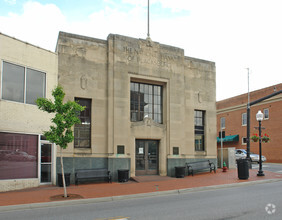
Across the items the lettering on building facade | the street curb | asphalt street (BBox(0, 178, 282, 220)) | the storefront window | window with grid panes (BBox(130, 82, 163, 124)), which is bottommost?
the street curb

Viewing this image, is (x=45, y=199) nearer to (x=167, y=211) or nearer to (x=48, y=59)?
(x=167, y=211)

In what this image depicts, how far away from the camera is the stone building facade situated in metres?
16.8

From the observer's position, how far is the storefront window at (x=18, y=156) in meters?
13.5

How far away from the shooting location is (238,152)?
111 feet

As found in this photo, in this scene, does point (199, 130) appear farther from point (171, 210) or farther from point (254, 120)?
point (254, 120)

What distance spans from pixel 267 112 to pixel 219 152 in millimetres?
17289

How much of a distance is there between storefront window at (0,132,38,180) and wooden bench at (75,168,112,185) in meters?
2.10

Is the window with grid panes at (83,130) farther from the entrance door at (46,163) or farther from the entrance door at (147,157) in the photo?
the entrance door at (147,157)

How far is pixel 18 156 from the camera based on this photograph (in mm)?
14031

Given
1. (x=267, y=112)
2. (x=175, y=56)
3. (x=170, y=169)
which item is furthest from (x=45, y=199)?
(x=267, y=112)

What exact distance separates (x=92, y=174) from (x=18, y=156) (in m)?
3.95

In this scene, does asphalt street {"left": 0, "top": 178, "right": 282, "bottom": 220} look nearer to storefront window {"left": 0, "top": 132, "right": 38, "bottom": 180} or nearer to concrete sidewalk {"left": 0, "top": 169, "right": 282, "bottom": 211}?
concrete sidewalk {"left": 0, "top": 169, "right": 282, "bottom": 211}

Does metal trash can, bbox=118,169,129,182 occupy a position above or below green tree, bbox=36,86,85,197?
below

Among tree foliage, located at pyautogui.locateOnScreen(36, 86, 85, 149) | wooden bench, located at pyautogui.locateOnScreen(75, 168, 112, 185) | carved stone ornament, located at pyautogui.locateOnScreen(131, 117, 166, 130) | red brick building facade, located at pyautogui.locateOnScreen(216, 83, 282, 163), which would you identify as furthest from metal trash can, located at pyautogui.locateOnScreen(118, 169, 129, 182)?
red brick building facade, located at pyautogui.locateOnScreen(216, 83, 282, 163)
